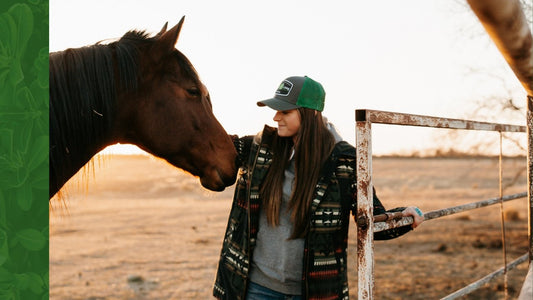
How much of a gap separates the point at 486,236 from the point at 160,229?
12081mm

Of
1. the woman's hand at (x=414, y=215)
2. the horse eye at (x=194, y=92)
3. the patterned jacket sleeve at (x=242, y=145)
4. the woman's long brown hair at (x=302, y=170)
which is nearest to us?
the woman's hand at (x=414, y=215)

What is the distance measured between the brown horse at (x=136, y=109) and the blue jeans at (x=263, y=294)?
538 millimetres

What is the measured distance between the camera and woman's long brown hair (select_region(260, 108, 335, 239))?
204cm

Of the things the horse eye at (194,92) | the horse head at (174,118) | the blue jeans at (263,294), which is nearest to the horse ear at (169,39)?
the horse head at (174,118)

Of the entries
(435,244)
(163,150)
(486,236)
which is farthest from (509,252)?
(163,150)

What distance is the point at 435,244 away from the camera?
45.0 ft

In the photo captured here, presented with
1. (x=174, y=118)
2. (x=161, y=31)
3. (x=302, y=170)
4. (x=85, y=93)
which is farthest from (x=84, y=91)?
(x=302, y=170)

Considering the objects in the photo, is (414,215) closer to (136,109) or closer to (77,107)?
(136,109)

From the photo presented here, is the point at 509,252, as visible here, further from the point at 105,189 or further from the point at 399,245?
the point at 105,189

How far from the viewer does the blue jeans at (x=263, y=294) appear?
6.95 ft

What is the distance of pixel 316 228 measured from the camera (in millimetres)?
1990

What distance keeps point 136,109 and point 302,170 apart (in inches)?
33.7

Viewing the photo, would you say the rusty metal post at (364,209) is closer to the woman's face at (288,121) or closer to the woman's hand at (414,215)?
the woman's hand at (414,215)

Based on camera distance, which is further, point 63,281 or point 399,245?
point 399,245
